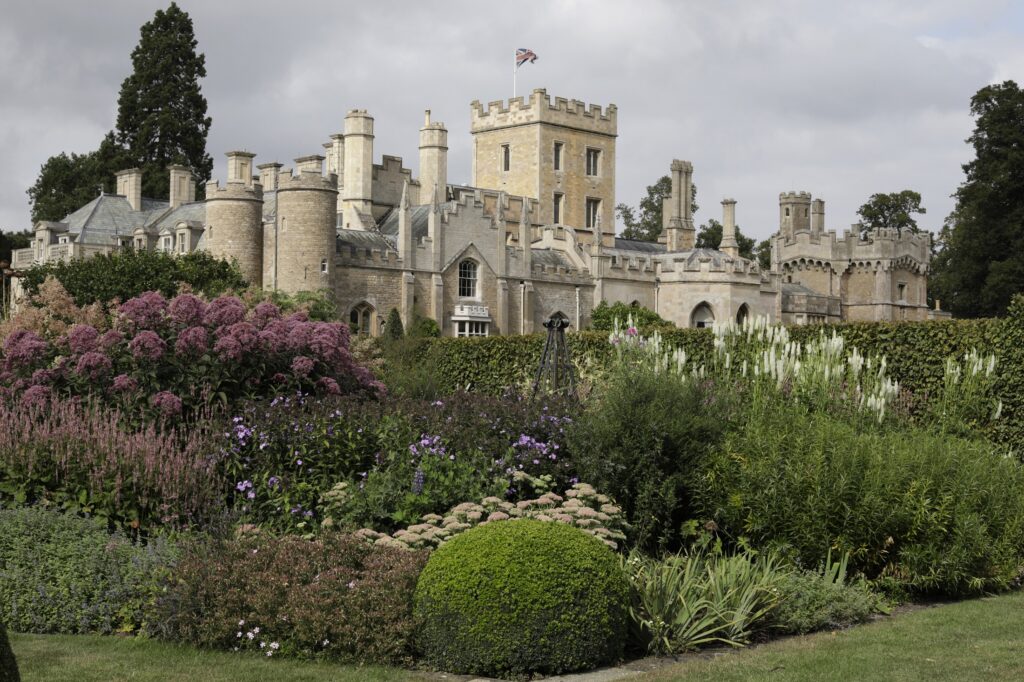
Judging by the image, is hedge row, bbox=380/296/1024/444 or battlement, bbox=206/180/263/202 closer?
hedge row, bbox=380/296/1024/444

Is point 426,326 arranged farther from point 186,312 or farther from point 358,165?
point 186,312

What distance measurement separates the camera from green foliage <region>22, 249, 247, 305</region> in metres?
28.3

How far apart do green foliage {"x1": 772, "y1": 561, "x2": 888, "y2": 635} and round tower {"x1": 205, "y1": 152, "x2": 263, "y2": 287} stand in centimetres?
3327

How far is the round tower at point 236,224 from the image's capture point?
41250 millimetres

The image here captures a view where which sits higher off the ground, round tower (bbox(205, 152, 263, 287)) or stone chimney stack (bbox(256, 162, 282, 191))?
stone chimney stack (bbox(256, 162, 282, 191))

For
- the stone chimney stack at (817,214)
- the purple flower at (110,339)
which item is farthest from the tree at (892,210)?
the purple flower at (110,339)

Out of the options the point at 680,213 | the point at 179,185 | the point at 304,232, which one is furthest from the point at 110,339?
the point at 680,213

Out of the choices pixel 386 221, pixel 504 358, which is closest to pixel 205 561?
pixel 504 358

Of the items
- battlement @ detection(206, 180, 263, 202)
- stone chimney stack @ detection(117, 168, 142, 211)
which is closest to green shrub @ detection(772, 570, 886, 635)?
battlement @ detection(206, 180, 263, 202)

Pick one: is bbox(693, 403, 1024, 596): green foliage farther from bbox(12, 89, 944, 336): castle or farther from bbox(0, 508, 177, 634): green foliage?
bbox(12, 89, 944, 336): castle

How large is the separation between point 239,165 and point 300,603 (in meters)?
39.3

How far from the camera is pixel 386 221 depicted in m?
50.2

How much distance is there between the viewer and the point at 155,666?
7910 mm

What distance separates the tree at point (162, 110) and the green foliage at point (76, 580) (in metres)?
55.0
